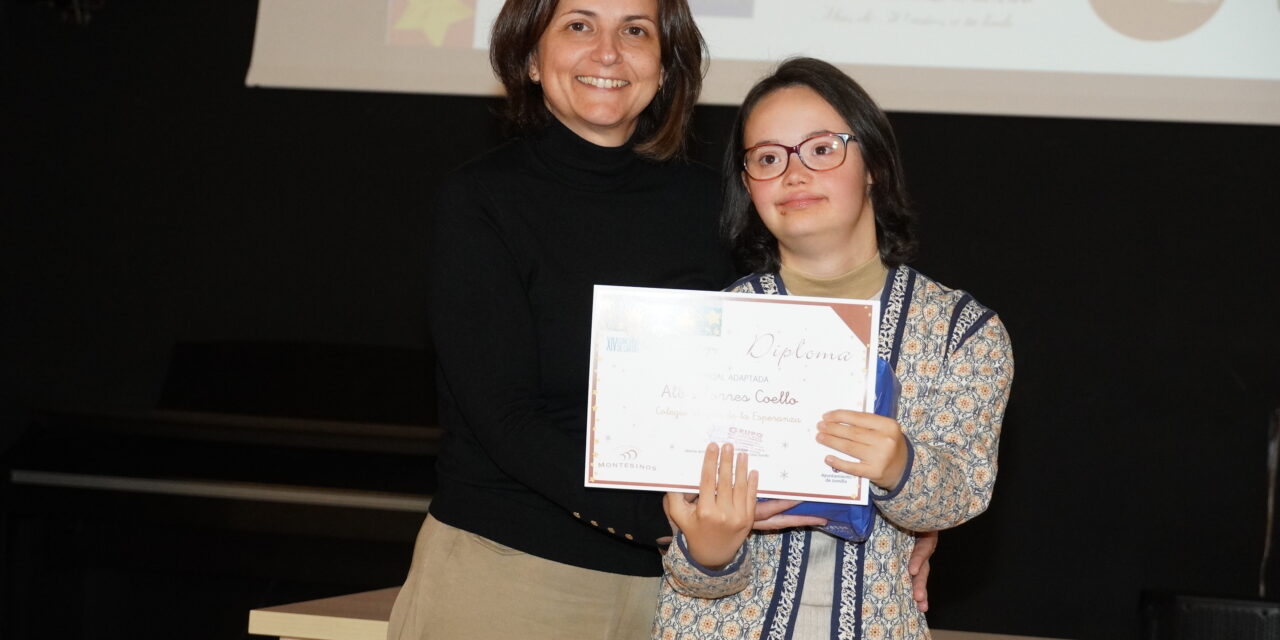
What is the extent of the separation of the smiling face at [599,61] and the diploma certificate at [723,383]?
0.43 m

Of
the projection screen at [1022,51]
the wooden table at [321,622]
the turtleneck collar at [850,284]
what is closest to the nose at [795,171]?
the turtleneck collar at [850,284]

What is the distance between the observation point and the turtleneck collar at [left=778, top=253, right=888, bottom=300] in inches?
62.1

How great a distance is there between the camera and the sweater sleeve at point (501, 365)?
4.98ft

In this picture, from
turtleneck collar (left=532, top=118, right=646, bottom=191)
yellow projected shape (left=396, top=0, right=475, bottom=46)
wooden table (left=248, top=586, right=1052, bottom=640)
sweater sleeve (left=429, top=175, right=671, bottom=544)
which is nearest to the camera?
sweater sleeve (left=429, top=175, right=671, bottom=544)

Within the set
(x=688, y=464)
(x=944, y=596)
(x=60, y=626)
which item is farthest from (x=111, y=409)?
(x=688, y=464)

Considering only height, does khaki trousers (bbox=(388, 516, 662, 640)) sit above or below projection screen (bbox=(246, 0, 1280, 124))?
below

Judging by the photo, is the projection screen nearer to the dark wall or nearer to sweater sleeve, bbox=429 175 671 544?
the dark wall

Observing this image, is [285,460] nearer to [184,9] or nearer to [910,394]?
[184,9]

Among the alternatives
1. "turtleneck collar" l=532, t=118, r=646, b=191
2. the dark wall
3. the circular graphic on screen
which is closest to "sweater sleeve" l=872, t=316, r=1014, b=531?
"turtleneck collar" l=532, t=118, r=646, b=191

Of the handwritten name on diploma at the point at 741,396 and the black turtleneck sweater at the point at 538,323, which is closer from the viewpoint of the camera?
the handwritten name on diploma at the point at 741,396

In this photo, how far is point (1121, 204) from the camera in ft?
12.4

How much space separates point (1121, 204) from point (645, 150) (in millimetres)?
2488

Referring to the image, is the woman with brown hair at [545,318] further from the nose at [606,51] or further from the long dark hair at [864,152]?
the long dark hair at [864,152]

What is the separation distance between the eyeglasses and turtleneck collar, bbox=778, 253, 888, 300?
14cm
